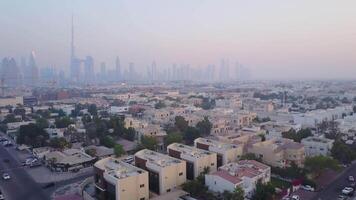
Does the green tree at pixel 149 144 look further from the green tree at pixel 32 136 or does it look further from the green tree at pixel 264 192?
the green tree at pixel 264 192

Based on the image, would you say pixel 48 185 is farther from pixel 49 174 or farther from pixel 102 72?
pixel 102 72

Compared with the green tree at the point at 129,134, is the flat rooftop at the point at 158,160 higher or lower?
higher

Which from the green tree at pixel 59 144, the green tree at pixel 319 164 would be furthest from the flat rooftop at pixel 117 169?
the green tree at pixel 59 144

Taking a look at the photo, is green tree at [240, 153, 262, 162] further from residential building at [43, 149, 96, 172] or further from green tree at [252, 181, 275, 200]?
residential building at [43, 149, 96, 172]

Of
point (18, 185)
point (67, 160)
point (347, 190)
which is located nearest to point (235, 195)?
point (347, 190)

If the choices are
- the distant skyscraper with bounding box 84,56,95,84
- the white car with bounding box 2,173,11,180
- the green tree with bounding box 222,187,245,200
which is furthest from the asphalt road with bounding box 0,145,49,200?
the distant skyscraper with bounding box 84,56,95,84

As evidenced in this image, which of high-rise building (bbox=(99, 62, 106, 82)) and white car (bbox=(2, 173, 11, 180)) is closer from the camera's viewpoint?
white car (bbox=(2, 173, 11, 180))
